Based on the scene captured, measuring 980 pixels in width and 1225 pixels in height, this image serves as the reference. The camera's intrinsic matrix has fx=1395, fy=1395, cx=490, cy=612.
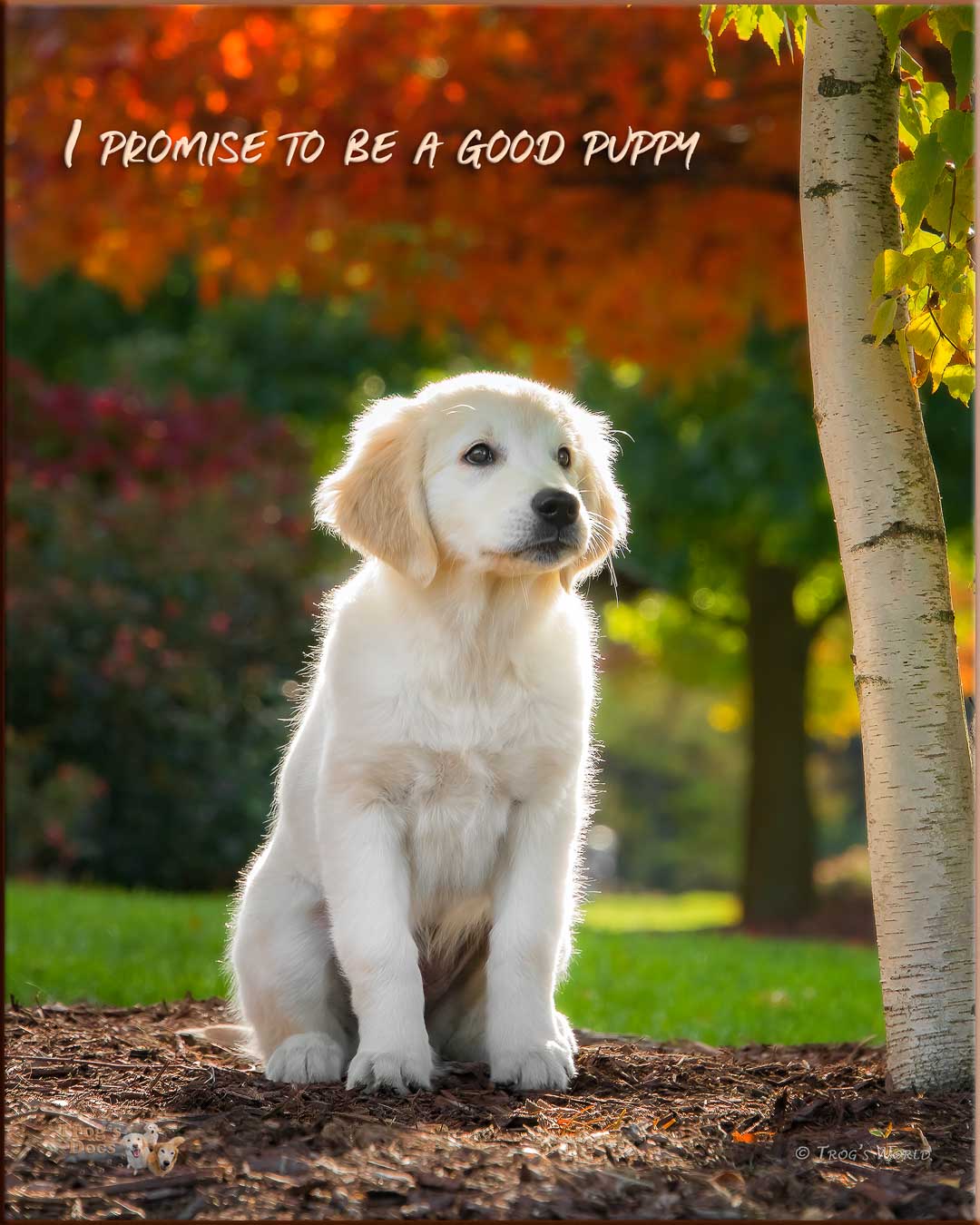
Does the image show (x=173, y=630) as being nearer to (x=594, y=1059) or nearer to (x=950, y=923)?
(x=594, y=1059)

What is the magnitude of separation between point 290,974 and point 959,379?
225 cm

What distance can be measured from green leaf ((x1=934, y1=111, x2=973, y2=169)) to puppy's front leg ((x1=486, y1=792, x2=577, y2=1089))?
1719mm

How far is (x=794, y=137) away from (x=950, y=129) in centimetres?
438

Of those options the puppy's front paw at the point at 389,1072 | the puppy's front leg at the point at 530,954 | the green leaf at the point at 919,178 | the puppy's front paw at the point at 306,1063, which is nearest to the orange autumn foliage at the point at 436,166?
the green leaf at the point at 919,178

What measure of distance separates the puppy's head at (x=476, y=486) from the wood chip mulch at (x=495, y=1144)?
1.25 metres

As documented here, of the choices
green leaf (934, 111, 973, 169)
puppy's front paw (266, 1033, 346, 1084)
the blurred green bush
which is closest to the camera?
green leaf (934, 111, 973, 169)

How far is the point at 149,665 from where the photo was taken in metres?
9.70

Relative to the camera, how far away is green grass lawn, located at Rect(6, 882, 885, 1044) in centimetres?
526

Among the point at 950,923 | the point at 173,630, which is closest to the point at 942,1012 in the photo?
the point at 950,923

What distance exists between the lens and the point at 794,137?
709cm

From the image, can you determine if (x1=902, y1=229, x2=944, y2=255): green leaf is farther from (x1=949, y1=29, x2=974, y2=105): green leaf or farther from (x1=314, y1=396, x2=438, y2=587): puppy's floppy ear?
(x1=314, y1=396, x2=438, y2=587): puppy's floppy ear

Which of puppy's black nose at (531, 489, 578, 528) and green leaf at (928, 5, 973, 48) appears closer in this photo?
green leaf at (928, 5, 973, 48)

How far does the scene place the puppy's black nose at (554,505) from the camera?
3.28 m

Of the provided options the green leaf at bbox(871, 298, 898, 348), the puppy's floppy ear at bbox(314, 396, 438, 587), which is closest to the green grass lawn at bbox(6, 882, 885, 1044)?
the puppy's floppy ear at bbox(314, 396, 438, 587)
